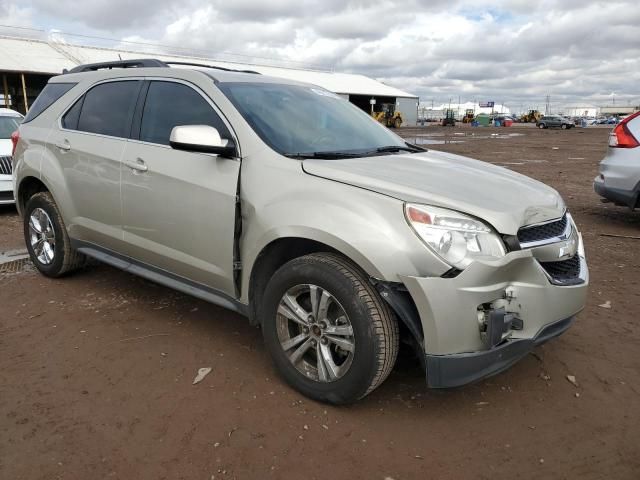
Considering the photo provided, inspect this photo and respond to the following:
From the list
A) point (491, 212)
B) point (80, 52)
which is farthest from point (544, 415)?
point (80, 52)

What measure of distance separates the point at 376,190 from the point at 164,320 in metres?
2.16

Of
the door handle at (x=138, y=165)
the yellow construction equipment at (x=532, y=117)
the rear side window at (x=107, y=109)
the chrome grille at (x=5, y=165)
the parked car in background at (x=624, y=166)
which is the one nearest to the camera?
the door handle at (x=138, y=165)

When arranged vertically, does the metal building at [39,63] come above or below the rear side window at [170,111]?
above

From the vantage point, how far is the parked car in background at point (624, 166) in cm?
654

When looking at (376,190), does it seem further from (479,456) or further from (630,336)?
(630,336)

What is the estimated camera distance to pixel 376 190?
2711 millimetres

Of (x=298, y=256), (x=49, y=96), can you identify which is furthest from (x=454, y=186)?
(x=49, y=96)

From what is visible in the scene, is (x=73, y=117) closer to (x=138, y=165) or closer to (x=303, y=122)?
(x=138, y=165)

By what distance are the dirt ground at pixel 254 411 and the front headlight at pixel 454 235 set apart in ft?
3.08

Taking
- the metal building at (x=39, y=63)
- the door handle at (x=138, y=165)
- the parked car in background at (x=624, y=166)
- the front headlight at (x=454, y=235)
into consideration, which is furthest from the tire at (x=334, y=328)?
the metal building at (x=39, y=63)

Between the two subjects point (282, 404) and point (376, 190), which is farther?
point (282, 404)

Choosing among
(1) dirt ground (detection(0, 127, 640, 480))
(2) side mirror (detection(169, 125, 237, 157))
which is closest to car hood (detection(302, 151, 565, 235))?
(2) side mirror (detection(169, 125, 237, 157))

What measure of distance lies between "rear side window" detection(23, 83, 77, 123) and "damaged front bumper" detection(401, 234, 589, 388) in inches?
146

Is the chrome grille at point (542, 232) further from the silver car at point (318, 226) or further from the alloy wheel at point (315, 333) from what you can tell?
the alloy wheel at point (315, 333)
